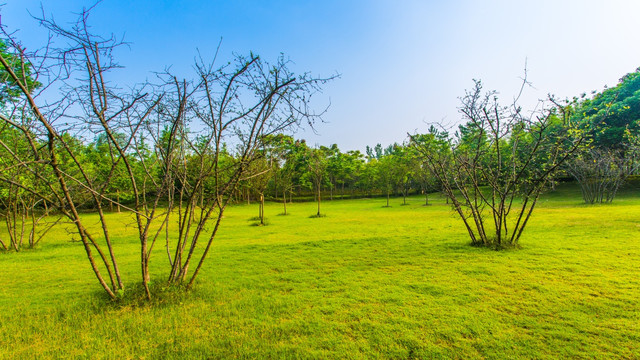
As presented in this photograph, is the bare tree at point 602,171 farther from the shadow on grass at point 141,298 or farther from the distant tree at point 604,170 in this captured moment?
the shadow on grass at point 141,298

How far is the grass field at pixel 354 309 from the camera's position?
297 centimetres

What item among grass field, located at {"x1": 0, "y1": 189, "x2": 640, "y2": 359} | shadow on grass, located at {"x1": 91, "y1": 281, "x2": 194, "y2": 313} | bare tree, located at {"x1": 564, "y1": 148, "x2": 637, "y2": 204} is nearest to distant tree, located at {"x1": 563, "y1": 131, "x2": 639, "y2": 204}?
bare tree, located at {"x1": 564, "y1": 148, "x2": 637, "y2": 204}

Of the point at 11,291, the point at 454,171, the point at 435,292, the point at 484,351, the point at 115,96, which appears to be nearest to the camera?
the point at 484,351

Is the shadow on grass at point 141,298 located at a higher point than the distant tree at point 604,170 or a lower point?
lower

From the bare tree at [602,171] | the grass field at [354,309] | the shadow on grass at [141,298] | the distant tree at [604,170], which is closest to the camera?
the grass field at [354,309]

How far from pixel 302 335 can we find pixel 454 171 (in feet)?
21.2

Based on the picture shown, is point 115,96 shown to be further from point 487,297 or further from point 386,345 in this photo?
point 487,297

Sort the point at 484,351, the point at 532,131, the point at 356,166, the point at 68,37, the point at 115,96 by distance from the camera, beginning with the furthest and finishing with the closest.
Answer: the point at 356,166 → the point at 532,131 → the point at 115,96 → the point at 68,37 → the point at 484,351

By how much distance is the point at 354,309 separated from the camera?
3.88 m

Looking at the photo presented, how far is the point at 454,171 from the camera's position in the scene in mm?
7785

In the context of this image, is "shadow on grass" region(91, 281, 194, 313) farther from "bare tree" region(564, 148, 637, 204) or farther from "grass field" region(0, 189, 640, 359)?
"bare tree" region(564, 148, 637, 204)

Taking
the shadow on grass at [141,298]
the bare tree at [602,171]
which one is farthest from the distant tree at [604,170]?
the shadow on grass at [141,298]

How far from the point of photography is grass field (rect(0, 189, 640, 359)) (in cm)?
297

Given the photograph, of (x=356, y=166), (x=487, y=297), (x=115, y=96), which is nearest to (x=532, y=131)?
(x=487, y=297)
